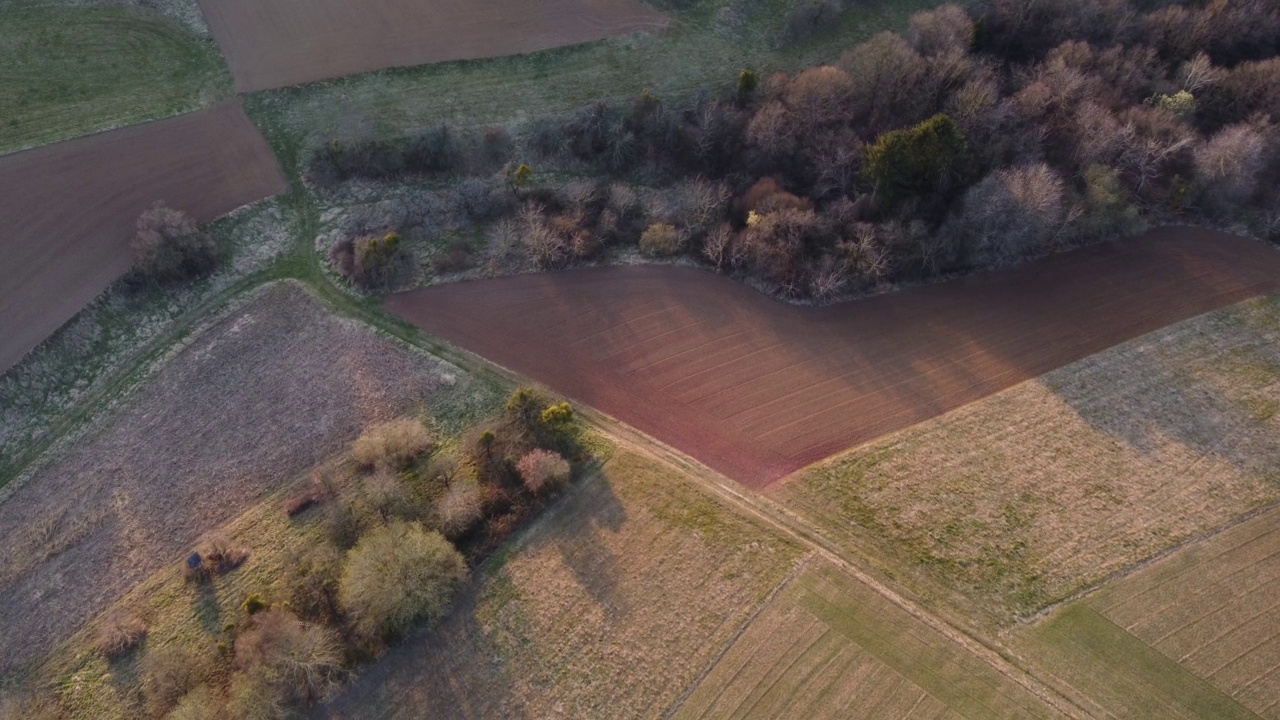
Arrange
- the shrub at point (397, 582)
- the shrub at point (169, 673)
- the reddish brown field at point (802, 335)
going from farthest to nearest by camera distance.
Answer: the reddish brown field at point (802, 335), the shrub at point (397, 582), the shrub at point (169, 673)

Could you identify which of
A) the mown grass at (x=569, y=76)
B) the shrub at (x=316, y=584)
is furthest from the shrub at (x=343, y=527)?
the mown grass at (x=569, y=76)

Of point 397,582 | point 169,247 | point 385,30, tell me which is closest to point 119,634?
point 397,582

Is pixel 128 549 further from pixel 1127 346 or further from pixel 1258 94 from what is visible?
pixel 1258 94

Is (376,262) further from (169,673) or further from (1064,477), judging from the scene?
(1064,477)

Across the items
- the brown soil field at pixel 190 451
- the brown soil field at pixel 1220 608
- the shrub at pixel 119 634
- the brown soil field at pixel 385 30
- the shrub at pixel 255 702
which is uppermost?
the brown soil field at pixel 385 30

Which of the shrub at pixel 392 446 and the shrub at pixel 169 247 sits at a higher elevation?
the shrub at pixel 169 247

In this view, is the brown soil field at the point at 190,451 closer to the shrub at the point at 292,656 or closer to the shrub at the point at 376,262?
the shrub at the point at 376,262
